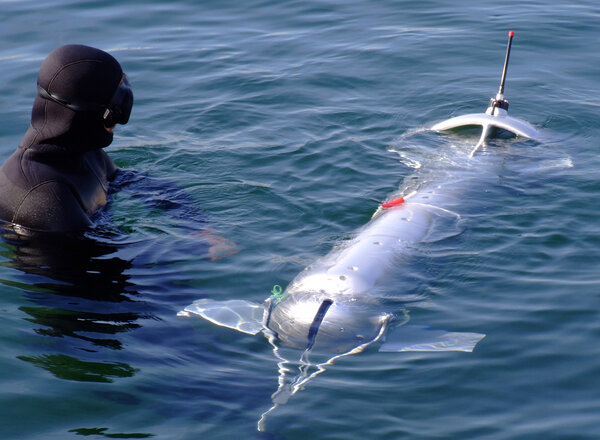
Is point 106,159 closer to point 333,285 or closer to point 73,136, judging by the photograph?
point 73,136

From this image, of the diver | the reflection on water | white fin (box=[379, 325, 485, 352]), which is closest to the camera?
white fin (box=[379, 325, 485, 352])

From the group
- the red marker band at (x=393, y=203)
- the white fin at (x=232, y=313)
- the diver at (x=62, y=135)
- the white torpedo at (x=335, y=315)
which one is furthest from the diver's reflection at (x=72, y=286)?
the red marker band at (x=393, y=203)

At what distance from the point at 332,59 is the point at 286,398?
644cm

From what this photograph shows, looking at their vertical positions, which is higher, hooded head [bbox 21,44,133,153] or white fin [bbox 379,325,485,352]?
hooded head [bbox 21,44,133,153]

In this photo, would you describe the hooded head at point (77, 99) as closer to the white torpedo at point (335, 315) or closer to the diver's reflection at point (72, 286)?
the diver's reflection at point (72, 286)

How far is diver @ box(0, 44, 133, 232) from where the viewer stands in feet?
16.9

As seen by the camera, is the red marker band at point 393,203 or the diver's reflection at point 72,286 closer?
the diver's reflection at point 72,286

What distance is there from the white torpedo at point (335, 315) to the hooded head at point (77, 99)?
4.53 feet

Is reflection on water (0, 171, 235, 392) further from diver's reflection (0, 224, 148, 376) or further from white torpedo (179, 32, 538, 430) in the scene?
white torpedo (179, 32, 538, 430)

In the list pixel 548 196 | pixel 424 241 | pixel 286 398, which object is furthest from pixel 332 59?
pixel 286 398

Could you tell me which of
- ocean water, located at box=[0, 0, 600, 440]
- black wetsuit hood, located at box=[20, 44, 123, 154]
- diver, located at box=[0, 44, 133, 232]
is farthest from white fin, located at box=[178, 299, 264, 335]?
black wetsuit hood, located at box=[20, 44, 123, 154]

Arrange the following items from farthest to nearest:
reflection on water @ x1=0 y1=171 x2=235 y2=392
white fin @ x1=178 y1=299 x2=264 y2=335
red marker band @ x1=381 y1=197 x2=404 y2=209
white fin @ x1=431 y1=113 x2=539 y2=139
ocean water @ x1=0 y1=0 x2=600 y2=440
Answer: white fin @ x1=431 y1=113 x2=539 y2=139
red marker band @ x1=381 y1=197 x2=404 y2=209
white fin @ x1=178 y1=299 x2=264 y2=335
reflection on water @ x1=0 y1=171 x2=235 y2=392
ocean water @ x1=0 y1=0 x2=600 y2=440

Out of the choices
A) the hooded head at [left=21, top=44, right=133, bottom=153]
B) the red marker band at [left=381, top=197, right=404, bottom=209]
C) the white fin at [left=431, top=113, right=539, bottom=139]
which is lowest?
the red marker band at [left=381, top=197, right=404, bottom=209]

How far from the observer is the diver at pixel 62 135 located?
203 inches
